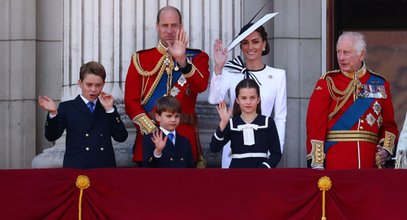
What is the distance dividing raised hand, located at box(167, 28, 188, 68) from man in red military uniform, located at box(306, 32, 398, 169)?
3.34 ft

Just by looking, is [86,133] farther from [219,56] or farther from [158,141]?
[219,56]

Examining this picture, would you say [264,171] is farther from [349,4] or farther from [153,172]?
[349,4]

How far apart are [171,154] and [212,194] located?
0.85 m

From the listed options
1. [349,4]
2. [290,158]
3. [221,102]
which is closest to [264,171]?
[221,102]

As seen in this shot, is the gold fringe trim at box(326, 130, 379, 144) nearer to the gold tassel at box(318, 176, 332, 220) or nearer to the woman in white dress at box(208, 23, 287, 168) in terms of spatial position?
the woman in white dress at box(208, 23, 287, 168)

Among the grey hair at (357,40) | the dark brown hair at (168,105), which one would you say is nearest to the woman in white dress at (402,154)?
the grey hair at (357,40)

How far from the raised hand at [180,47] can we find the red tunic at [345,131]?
1011mm

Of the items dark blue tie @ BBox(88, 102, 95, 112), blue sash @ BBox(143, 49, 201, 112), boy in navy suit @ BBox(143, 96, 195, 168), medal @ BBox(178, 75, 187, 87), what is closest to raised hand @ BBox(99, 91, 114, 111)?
dark blue tie @ BBox(88, 102, 95, 112)

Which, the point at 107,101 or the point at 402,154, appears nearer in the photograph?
the point at 402,154

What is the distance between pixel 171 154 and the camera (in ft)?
39.2

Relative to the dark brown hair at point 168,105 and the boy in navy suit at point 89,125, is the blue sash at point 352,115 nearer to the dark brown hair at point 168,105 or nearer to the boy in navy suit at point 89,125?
the dark brown hair at point 168,105

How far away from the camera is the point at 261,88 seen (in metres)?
12.8

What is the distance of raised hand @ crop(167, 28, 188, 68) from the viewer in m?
12.3

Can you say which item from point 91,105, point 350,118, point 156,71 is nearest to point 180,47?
point 156,71
